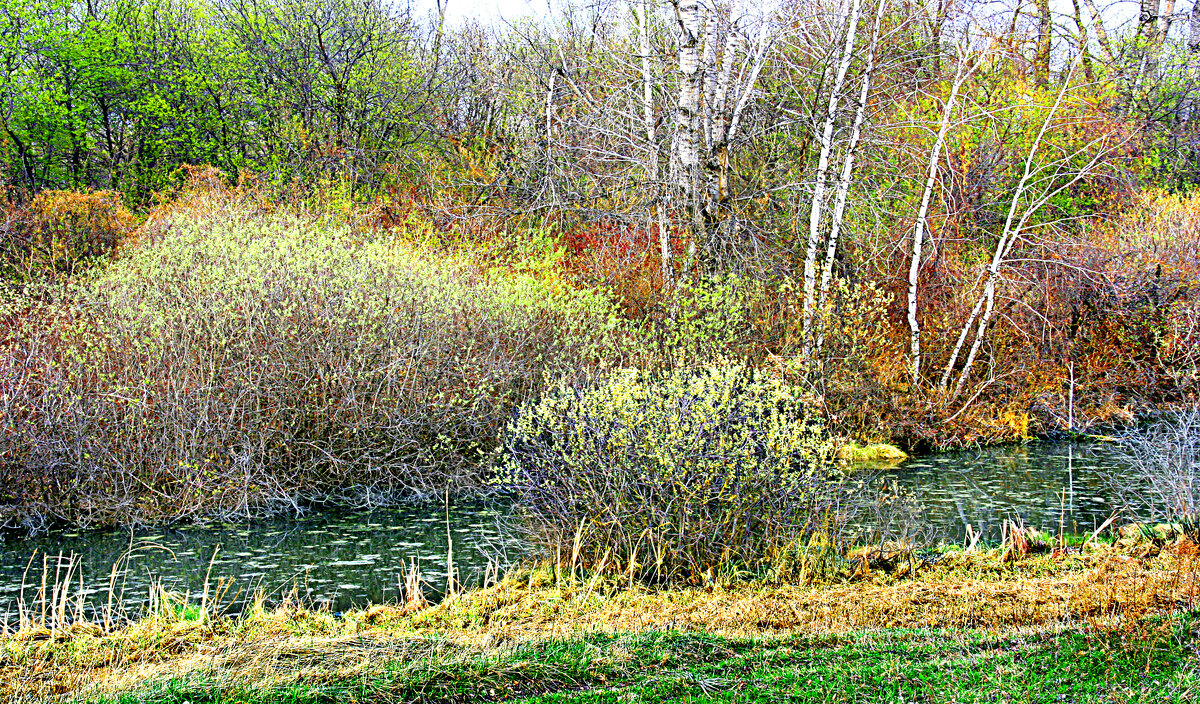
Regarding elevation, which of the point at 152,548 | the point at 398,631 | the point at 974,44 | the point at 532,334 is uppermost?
the point at 974,44

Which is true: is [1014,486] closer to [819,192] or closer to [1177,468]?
[1177,468]

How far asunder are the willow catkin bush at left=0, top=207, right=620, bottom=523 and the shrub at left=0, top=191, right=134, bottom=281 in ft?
18.4

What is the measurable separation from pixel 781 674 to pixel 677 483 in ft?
10.7

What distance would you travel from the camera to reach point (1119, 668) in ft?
17.1

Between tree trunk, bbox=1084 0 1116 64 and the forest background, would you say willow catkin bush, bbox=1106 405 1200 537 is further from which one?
tree trunk, bbox=1084 0 1116 64

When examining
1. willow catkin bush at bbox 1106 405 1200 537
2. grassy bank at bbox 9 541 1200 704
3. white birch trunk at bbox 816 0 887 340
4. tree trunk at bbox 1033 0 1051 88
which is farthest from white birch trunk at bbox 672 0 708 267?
grassy bank at bbox 9 541 1200 704

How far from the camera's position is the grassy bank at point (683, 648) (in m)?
5.13

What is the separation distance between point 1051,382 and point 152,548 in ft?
47.6

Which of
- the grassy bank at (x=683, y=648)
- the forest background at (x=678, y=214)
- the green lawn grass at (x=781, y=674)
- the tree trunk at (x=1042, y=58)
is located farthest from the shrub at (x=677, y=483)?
the tree trunk at (x=1042, y=58)

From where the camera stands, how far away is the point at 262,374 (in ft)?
43.5

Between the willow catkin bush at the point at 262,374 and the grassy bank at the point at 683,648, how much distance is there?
5269 mm

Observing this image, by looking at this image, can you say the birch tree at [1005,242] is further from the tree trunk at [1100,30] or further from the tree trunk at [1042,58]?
the tree trunk at [1100,30]

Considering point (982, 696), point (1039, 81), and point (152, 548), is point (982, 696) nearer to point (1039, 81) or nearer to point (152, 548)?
point (152, 548)

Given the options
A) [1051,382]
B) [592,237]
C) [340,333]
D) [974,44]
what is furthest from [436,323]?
[1051,382]
